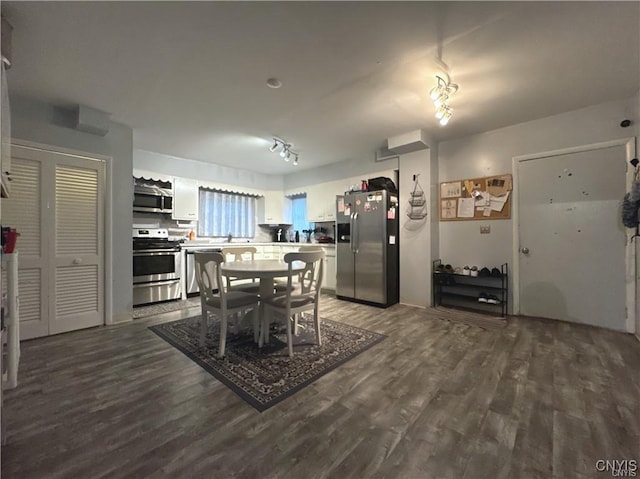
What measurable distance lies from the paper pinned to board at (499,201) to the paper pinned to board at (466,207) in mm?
239

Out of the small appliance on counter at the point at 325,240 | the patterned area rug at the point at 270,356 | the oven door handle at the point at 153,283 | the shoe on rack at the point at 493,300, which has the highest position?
the small appliance on counter at the point at 325,240

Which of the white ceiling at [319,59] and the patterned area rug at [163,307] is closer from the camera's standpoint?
the white ceiling at [319,59]

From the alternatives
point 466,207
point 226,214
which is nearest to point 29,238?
point 226,214

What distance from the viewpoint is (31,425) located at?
1483mm

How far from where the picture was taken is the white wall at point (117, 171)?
113 inches

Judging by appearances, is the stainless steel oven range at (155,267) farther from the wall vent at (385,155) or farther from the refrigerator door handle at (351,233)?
the wall vent at (385,155)

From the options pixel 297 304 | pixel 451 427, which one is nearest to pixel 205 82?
pixel 297 304

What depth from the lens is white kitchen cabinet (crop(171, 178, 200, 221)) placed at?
183 inches

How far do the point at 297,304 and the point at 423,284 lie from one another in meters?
2.24

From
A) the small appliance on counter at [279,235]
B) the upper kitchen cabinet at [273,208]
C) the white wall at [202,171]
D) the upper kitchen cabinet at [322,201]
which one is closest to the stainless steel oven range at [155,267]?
the white wall at [202,171]

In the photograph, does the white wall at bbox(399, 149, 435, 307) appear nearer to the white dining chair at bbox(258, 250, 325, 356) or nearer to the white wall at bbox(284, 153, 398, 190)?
the white wall at bbox(284, 153, 398, 190)

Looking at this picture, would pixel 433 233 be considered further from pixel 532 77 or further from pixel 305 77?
pixel 305 77

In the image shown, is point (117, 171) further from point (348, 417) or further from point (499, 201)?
point (499, 201)

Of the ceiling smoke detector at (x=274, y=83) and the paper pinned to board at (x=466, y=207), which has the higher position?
the ceiling smoke detector at (x=274, y=83)
